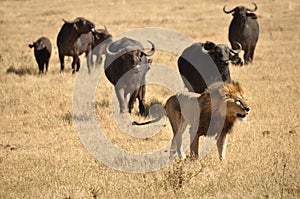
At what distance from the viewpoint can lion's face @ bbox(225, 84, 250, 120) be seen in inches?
290

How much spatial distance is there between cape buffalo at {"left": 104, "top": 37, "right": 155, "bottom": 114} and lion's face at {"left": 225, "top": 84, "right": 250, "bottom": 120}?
174 inches

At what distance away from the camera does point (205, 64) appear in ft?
38.5

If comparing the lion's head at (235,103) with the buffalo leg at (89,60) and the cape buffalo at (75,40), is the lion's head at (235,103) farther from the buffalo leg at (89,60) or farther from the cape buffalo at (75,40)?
the cape buffalo at (75,40)

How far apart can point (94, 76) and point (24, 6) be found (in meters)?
25.1

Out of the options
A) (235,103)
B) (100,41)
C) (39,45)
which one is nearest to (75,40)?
(39,45)

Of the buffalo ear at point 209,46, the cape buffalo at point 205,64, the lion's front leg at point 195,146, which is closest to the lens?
the lion's front leg at point 195,146

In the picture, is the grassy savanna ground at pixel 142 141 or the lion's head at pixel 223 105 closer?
the grassy savanna ground at pixel 142 141

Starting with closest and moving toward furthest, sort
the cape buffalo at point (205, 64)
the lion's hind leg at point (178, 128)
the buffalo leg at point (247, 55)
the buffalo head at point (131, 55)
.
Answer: the lion's hind leg at point (178, 128) < the cape buffalo at point (205, 64) < the buffalo head at point (131, 55) < the buffalo leg at point (247, 55)

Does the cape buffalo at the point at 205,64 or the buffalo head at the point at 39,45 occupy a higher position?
the cape buffalo at the point at 205,64

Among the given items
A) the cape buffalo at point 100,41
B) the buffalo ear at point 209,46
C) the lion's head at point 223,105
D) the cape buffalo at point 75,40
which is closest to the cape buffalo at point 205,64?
the buffalo ear at point 209,46

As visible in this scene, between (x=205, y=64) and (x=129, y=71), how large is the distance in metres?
1.67

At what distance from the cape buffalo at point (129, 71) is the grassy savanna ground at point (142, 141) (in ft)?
1.52

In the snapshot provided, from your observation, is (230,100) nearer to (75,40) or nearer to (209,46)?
(209,46)

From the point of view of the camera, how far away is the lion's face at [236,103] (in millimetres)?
7371
